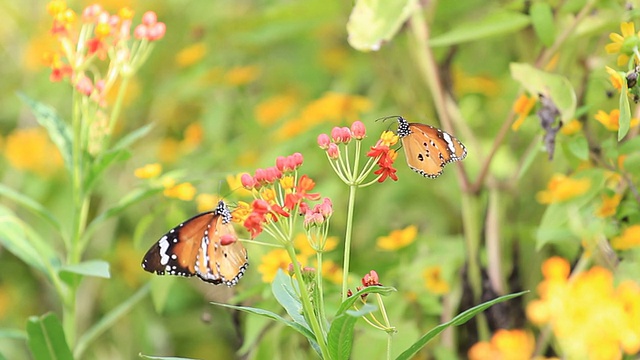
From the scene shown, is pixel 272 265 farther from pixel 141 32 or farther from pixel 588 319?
pixel 588 319

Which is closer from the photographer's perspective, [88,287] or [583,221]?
[583,221]

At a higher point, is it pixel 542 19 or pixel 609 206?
pixel 542 19

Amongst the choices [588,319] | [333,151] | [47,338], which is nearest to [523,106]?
[333,151]

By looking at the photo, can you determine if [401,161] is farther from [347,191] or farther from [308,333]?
[308,333]

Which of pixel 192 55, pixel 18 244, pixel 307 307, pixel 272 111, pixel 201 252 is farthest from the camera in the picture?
pixel 272 111

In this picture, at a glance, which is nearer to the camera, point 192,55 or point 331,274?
point 331,274

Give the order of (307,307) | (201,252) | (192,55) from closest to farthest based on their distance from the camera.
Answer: (307,307)
(201,252)
(192,55)

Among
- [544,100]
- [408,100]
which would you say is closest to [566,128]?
[544,100]

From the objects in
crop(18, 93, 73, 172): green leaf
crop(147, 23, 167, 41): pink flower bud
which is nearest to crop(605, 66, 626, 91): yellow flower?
crop(147, 23, 167, 41): pink flower bud
